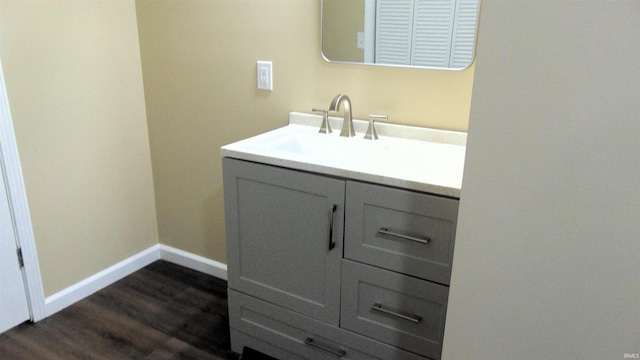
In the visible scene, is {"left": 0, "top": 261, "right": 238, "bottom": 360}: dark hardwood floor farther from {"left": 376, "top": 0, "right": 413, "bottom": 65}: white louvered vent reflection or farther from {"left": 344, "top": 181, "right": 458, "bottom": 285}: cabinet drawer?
{"left": 376, "top": 0, "right": 413, "bottom": 65}: white louvered vent reflection

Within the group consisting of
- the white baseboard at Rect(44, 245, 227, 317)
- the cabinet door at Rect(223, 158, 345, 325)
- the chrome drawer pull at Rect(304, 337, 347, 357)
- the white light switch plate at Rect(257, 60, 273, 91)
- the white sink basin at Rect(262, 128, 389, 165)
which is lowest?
the white baseboard at Rect(44, 245, 227, 317)

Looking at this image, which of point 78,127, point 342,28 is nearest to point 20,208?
point 78,127

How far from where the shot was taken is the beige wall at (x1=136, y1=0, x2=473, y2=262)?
191cm

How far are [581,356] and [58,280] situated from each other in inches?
87.2

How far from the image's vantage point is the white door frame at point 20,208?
196cm

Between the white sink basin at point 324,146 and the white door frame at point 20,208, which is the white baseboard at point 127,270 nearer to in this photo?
the white door frame at point 20,208

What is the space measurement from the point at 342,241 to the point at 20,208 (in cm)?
144

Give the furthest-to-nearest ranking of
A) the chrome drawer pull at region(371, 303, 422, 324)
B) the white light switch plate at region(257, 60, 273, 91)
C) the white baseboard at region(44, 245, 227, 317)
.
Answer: the white baseboard at region(44, 245, 227, 317) → the white light switch plate at region(257, 60, 273, 91) → the chrome drawer pull at region(371, 303, 422, 324)

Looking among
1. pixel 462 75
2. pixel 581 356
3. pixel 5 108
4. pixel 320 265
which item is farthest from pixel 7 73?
pixel 581 356

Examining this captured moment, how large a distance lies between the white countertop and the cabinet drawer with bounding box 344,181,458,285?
0.04m

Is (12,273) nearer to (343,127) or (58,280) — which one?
(58,280)

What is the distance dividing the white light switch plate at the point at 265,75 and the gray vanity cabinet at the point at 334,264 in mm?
548

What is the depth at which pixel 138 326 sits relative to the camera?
7.25ft

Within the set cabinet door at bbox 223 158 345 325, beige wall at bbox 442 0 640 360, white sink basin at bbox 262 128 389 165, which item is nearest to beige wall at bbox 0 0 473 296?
white sink basin at bbox 262 128 389 165
